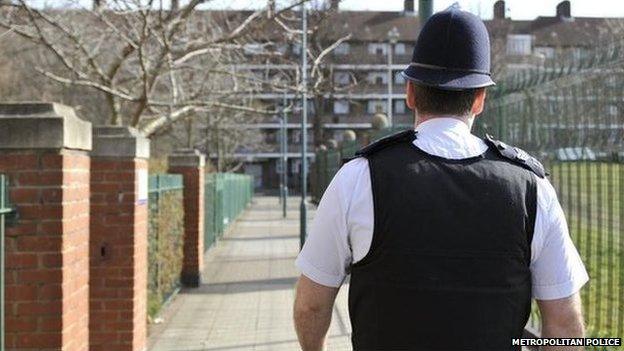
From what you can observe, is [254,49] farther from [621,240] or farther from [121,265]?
[621,240]

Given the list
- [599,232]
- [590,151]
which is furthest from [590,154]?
[599,232]

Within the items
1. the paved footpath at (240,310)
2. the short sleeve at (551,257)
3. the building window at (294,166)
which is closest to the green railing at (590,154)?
the paved footpath at (240,310)

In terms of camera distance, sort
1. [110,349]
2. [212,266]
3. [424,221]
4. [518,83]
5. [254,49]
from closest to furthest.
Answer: [424,221] → [110,349] → [518,83] → [254,49] → [212,266]

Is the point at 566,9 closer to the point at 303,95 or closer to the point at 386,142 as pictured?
the point at 303,95

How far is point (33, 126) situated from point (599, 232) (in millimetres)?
3717

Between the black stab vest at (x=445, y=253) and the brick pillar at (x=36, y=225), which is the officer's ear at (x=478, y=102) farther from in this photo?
the brick pillar at (x=36, y=225)

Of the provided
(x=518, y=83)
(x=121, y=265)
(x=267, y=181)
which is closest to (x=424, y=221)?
(x=121, y=265)

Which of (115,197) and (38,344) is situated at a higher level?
(115,197)

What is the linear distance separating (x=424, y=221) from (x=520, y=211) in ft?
0.94

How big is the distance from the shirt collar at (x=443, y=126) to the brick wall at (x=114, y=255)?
175 inches

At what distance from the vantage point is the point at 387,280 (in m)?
2.34

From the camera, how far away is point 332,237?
243cm

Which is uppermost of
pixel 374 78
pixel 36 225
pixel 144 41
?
pixel 374 78

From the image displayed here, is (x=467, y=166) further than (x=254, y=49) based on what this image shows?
No
